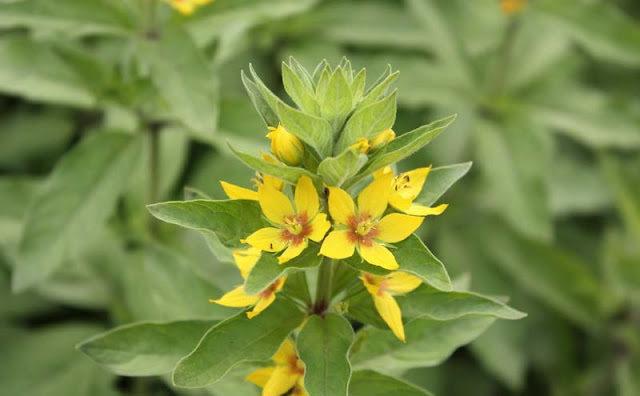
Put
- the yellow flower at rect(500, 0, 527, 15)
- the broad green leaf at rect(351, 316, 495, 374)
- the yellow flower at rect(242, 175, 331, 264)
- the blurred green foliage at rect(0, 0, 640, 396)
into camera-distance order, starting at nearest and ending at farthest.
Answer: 1. the yellow flower at rect(242, 175, 331, 264)
2. the broad green leaf at rect(351, 316, 495, 374)
3. the blurred green foliage at rect(0, 0, 640, 396)
4. the yellow flower at rect(500, 0, 527, 15)

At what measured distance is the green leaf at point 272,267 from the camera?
47.8 inches

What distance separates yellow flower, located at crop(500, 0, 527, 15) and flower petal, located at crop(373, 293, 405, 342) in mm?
1741

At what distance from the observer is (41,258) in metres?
2.08

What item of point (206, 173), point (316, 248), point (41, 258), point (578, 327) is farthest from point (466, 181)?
point (316, 248)

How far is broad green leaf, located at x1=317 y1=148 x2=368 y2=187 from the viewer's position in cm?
117

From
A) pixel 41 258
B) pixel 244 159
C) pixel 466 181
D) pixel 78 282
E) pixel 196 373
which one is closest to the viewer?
pixel 244 159

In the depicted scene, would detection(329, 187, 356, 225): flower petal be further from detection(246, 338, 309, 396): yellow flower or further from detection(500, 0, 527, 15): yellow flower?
detection(500, 0, 527, 15): yellow flower

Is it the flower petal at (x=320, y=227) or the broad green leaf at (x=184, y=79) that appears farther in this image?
the broad green leaf at (x=184, y=79)

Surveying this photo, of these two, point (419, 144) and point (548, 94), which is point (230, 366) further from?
point (548, 94)

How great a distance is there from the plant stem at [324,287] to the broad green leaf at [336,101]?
0.26m

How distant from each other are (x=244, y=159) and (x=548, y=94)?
214 cm

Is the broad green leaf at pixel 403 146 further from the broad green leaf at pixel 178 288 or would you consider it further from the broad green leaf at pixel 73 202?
the broad green leaf at pixel 73 202

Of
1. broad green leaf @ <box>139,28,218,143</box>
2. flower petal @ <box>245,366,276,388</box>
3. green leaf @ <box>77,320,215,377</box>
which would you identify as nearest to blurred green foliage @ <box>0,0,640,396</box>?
broad green leaf @ <box>139,28,218,143</box>

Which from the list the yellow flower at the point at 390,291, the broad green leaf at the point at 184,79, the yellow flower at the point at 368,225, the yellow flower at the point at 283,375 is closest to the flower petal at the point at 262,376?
the yellow flower at the point at 283,375
